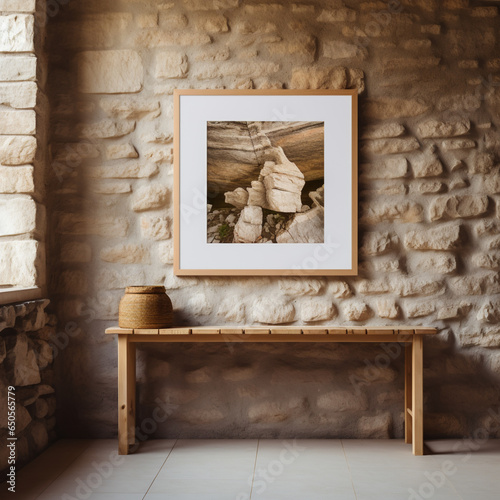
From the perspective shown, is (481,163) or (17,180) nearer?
(17,180)

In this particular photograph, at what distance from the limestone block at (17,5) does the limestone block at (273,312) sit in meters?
2.00

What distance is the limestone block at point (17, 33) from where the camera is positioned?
305cm

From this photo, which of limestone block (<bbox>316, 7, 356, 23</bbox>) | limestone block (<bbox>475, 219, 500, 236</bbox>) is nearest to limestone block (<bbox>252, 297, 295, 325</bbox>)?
limestone block (<bbox>475, 219, 500, 236</bbox>)

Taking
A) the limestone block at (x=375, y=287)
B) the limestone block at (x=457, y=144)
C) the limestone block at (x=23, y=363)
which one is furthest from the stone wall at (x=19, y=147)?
the limestone block at (x=457, y=144)

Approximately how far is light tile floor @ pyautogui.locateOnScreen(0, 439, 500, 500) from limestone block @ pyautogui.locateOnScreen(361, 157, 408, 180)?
4.77 ft

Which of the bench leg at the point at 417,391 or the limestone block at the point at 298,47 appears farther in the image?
the limestone block at the point at 298,47

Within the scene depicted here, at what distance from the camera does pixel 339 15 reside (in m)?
3.24

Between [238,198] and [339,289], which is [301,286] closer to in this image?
[339,289]

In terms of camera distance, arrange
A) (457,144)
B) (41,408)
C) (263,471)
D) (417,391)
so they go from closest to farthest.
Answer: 1. (263,471)
2. (417,391)
3. (41,408)
4. (457,144)

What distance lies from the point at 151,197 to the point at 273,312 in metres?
0.93

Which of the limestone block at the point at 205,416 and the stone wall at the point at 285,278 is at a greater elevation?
the stone wall at the point at 285,278

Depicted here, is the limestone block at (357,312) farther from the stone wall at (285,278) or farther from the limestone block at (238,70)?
the limestone block at (238,70)

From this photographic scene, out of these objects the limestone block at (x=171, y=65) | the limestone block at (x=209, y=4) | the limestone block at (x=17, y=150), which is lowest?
the limestone block at (x=17, y=150)

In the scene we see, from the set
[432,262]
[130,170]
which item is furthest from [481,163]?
[130,170]
